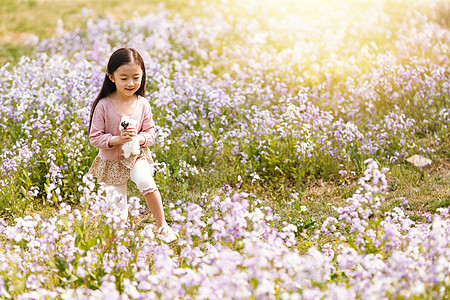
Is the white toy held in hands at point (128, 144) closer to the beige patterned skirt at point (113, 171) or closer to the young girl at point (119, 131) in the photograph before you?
the young girl at point (119, 131)

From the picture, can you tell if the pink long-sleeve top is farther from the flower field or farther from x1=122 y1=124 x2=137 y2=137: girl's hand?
the flower field

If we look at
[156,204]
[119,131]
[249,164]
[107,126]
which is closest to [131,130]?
[119,131]

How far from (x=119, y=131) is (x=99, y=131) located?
193 mm

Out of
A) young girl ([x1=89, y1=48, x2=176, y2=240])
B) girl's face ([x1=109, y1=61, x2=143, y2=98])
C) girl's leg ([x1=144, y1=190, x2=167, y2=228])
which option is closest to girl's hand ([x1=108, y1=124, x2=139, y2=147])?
young girl ([x1=89, y1=48, x2=176, y2=240])

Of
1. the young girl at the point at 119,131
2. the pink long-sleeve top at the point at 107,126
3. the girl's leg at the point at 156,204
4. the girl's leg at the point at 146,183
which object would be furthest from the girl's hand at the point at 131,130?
the girl's leg at the point at 156,204

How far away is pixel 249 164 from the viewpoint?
7176 mm

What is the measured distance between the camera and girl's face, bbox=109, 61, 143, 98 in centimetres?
498

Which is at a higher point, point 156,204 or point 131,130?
point 131,130

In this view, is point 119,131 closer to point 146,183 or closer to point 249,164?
point 146,183

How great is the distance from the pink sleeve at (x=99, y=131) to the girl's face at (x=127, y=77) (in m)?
0.30

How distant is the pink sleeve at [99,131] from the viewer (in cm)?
501

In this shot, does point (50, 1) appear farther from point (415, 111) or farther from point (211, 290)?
point (211, 290)

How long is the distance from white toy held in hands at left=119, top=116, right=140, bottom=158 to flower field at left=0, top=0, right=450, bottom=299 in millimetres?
656

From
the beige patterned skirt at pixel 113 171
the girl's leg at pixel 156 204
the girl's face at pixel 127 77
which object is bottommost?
the girl's leg at pixel 156 204
